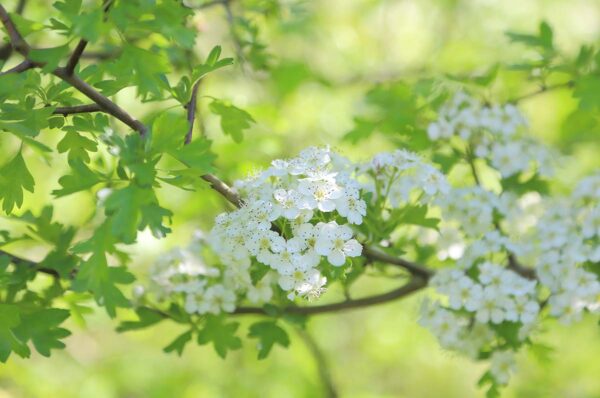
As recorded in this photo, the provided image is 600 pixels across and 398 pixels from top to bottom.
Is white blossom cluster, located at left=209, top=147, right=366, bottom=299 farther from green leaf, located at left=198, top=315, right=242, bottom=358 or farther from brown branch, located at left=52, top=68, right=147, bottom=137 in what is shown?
green leaf, located at left=198, top=315, right=242, bottom=358

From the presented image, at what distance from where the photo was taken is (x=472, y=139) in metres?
2.37

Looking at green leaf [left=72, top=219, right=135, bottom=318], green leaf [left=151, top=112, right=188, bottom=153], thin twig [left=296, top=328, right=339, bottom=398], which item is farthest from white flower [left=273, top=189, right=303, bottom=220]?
thin twig [left=296, top=328, right=339, bottom=398]

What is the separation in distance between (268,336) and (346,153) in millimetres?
1986

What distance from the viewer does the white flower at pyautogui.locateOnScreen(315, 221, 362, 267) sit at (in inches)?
60.7

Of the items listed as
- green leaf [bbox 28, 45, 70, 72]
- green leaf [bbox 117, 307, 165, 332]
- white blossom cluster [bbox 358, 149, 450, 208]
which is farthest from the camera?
green leaf [bbox 117, 307, 165, 332]

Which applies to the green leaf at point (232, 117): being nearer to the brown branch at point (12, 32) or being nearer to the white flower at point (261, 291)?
the white flower at point (261, 291)

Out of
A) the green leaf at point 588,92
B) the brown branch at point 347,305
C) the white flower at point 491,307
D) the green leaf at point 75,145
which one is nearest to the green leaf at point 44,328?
the green leaf at point 75,145

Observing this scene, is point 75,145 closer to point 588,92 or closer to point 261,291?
point 261,291

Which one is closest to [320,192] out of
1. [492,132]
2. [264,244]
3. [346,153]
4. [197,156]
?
[264,244]

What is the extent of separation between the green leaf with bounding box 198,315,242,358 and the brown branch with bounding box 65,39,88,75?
80cm

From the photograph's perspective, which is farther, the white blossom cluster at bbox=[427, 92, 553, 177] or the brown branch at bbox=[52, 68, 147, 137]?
the white blossom cluster at bbox=[427, 92, 553, 177]

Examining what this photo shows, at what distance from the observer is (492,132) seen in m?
2.32

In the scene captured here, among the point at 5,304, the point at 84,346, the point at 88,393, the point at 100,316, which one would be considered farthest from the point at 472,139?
the point at 84,346

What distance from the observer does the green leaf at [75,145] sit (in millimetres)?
1715
